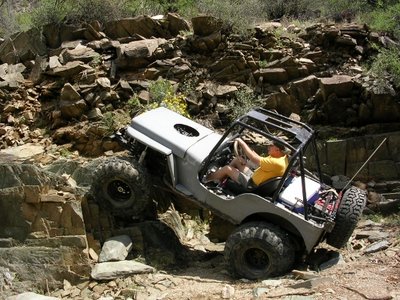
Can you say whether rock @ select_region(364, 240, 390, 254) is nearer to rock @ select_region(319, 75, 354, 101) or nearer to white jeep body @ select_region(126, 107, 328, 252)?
white jeep body @ select_region(126, 107, 328, 252)

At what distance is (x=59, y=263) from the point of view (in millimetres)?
6848

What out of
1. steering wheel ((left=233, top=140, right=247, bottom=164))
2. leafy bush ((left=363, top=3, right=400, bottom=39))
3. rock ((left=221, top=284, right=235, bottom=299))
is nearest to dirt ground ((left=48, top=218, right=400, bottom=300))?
rock ((left=221, top=284, right=235, bottom=299))

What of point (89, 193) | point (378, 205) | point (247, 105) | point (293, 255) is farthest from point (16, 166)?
point (378, 205)

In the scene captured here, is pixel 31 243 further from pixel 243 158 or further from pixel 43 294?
pixel 243 158

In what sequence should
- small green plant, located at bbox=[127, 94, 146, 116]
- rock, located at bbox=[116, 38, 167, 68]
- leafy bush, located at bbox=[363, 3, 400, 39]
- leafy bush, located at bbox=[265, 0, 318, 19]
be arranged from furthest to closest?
leafy bush, located at bbox=[265, 0, 318, 19]
rock, located at bbox=[116, 38, 167, 68]
leafy bush, located at bbox=[363, 3, 400, 39]
small green plant, located at bbox=[127, 94, 146, 116]

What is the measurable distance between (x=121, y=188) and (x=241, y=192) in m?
1.71

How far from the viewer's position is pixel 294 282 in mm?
6340

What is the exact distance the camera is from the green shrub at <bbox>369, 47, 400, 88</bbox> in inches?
398

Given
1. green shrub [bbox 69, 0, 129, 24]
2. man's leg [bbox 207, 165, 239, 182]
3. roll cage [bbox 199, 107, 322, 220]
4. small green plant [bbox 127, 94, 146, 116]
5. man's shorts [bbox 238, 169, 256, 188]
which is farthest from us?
green shrub [bbox 69, 0, 129, 24]

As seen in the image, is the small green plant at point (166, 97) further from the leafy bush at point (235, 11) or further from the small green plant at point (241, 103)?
the leafy bush at point (235, 11)

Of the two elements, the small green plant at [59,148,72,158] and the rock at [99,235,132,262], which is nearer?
the rock at [99,235,132,262]

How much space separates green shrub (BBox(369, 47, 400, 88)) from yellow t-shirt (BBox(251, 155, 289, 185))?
4373mm

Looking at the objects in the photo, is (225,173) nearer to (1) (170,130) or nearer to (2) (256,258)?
(1) (170,130)

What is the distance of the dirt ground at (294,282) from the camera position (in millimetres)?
5844
